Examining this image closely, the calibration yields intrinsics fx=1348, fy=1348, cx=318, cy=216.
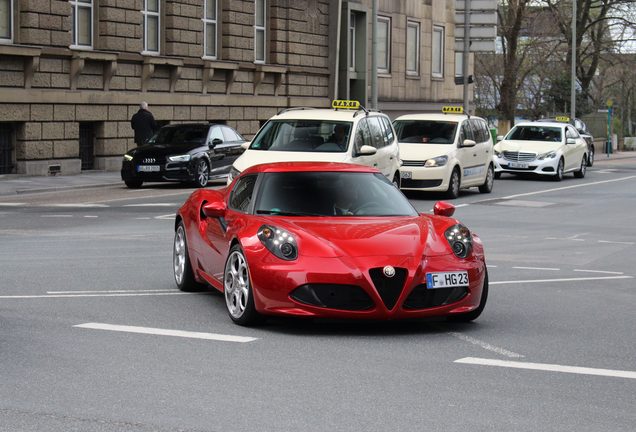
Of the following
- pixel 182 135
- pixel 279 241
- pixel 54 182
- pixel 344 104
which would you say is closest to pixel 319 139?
pixel 344 104

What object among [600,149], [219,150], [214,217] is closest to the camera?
[214,217]

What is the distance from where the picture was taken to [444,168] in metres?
26.4

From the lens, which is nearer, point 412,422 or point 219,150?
point 412,422

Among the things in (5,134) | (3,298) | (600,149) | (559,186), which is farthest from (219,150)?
(600,149)

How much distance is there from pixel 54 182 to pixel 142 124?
4.61 m

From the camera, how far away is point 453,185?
26781mm

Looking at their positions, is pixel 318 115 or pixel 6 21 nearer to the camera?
pixel 318 115

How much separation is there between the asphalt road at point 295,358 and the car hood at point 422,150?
37.4ft

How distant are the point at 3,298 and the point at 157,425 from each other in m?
4.85

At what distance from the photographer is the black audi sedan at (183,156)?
28.9 meters

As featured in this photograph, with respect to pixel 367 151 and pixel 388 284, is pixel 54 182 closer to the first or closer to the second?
pixel 367 151

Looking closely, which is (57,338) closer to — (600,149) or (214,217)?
(214,217)

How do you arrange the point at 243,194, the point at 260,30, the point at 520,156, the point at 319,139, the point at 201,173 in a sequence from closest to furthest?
the point at 243,194 < the point at 319,139 < the point at 201,173 < the point at 520,156 < the point at 260,30

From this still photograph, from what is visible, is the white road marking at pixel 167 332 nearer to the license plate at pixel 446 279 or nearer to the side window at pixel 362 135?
the license plate at pixel 446 279
